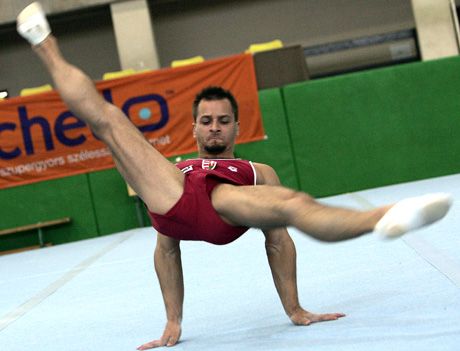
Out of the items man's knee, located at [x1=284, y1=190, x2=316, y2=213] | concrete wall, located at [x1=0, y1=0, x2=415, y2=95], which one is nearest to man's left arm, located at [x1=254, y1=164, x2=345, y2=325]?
man's knee, located at [x1=284, y1=190, x2=316, y2=213]

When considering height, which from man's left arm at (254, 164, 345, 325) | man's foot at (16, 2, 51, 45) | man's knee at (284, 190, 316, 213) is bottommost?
man's left arm at (254, 164, 345, 325)

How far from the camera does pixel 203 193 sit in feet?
11.6

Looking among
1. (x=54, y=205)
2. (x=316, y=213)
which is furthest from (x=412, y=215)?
(x=54, y=205)

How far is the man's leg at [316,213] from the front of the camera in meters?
2.86

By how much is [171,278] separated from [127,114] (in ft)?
24.3

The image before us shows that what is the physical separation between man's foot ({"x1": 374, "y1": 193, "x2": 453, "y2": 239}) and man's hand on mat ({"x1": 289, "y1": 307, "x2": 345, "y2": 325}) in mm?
953

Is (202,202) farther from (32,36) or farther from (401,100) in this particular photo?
(401,100)

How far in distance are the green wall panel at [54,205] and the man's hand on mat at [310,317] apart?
7994 mm

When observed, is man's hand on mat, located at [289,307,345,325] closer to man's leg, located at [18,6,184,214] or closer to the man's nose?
man's leg, located at [18,6,184,214]

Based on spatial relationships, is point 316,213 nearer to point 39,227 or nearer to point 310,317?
point 310,317

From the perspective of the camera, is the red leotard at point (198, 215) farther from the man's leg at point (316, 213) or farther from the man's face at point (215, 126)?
the man's face at point (215, 126)

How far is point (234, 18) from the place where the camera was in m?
17.5

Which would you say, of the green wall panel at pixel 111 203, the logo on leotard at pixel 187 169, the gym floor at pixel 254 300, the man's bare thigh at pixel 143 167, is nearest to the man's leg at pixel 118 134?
the man's bare thigh at pixel 143 167

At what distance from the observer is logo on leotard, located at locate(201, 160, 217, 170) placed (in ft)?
12.7
